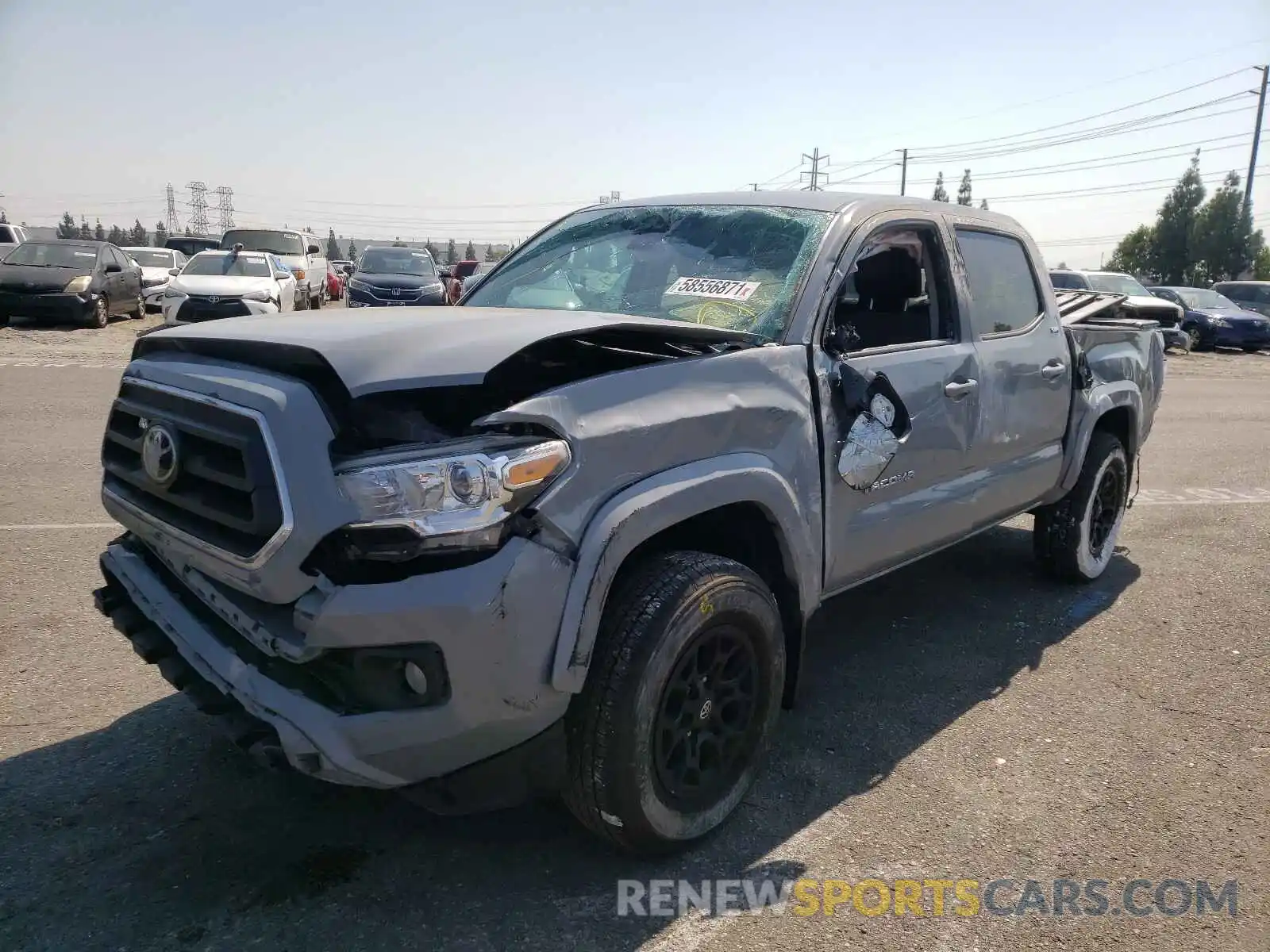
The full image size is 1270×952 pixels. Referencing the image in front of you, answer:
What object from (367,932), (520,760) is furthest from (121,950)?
(520,760)

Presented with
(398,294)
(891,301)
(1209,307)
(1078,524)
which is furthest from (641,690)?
(1209,307)

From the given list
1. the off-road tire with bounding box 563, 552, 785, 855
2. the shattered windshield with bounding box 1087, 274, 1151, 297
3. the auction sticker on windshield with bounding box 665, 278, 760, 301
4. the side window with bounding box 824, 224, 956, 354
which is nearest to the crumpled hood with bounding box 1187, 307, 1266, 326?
the shattered windshield with bounding box 1087, 274, 1151, 297

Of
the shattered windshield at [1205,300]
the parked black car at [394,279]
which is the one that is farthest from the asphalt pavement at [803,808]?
the shattered windshield at [1205,300]

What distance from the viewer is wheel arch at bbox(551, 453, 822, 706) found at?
2395 mm

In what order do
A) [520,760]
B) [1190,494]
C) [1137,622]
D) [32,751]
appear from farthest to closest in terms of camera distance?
[1190,494], [1137,622], [32,751], [520,760]

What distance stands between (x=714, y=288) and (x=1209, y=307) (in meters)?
27.0

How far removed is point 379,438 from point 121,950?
138cm

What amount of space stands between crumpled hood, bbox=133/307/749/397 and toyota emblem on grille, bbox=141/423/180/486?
0.30 m

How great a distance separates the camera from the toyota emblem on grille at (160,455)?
263 centimetres

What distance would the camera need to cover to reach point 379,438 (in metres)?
2.57

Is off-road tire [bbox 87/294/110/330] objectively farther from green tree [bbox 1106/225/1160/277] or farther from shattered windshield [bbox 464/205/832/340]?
green tree [bbox 1106/225/1160/277]

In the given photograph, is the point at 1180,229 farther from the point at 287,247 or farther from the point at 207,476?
the point at 207,476

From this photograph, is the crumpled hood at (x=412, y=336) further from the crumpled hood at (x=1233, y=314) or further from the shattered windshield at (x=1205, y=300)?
the shattered windshield at (x=1205, y=300)

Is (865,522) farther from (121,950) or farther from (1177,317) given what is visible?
(1177,317)
